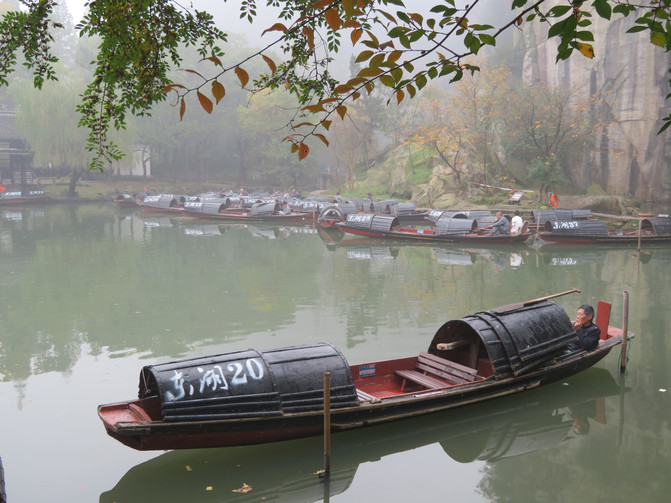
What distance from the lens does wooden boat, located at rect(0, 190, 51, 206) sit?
136 ft

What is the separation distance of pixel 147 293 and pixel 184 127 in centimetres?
3785

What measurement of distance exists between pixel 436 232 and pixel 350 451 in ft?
63.0

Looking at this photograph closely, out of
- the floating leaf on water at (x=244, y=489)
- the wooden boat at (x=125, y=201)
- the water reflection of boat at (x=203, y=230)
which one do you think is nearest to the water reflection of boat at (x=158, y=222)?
the water reflection of boat at (x=203, y=230)

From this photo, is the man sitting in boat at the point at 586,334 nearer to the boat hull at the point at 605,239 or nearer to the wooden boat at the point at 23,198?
the boat hull at the point at 605,239

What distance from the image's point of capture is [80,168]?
4356 centimetres

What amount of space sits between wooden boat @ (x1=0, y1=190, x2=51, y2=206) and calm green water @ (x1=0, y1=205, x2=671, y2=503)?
21200 mm

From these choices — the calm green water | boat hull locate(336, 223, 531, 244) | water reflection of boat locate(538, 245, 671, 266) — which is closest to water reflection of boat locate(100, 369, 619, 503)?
the calm green water

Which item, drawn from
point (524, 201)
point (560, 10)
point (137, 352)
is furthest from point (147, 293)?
point (524, 201)

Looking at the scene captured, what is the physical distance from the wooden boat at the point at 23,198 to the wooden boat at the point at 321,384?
132 ft

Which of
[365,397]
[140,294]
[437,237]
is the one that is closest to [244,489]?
[365,397]

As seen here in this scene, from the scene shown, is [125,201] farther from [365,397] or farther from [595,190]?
[365,397]

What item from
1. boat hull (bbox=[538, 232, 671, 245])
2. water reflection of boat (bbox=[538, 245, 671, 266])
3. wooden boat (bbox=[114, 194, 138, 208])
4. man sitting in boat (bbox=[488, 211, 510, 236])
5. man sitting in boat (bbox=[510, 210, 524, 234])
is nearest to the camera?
water reflection of boat (bbox=[538, 245, 671, 266])

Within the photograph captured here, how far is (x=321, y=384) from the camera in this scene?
704 centimetres

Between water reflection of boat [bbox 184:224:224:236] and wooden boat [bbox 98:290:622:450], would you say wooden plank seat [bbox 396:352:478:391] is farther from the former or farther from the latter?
water reflection of boat [bbox 184:224:224:236]
